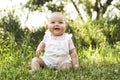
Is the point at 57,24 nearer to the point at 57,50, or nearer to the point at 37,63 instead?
the point at 57,50

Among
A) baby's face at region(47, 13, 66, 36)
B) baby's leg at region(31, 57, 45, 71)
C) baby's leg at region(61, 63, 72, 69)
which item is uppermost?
baby's face at region(47, 13, 66, 36)

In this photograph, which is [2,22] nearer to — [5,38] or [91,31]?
[5,38]

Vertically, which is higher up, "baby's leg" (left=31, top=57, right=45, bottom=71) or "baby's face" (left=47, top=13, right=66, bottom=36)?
"baby's face" (left=47, top=13, right=66, bottom=36)

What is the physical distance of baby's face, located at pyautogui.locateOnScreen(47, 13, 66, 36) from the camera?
5.84 metres

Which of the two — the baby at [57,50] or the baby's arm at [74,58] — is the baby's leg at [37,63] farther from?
the baby's arm at [74,58]

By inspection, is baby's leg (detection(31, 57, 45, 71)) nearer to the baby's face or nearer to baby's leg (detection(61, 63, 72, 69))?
baby's leg (detection(61, 63, 72, 69))

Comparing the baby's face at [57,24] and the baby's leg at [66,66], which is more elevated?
the baby's face at [57,24]

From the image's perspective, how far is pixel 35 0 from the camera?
1373 cm

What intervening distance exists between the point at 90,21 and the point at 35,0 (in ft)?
13.1

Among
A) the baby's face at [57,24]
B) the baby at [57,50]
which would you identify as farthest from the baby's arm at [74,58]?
the baby's face at [57,24]

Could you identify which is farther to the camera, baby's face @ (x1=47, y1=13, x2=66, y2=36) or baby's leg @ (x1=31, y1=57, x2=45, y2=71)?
Result: baby's face @ (x1=47, y1=13, x2=66, y2=36)

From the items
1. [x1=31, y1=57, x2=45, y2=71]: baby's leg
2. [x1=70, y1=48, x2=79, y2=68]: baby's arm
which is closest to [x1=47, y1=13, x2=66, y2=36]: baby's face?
[x1=70, y1=48, x2=79, y2=68]: baby's arm

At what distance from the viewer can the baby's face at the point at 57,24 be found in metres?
5.84

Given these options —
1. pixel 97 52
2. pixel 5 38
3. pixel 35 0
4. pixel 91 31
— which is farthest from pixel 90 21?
pixel 35 0
